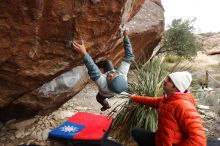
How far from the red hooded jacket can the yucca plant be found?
2.91 metres

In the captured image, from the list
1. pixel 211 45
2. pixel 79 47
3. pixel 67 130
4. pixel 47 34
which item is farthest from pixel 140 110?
pixel 211 45

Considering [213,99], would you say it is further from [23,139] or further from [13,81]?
[13,81]

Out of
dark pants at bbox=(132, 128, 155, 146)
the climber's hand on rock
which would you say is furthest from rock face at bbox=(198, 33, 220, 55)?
the climber's hand on rock

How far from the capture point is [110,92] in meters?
4.91

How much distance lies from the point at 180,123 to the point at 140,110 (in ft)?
11.1

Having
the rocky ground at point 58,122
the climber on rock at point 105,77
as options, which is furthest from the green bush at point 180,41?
the climber on rock at point 105,77

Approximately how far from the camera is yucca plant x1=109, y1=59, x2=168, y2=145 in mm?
7762

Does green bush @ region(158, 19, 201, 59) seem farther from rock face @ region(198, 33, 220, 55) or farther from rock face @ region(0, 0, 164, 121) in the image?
rock face @ region(0, 0, 164, 121)

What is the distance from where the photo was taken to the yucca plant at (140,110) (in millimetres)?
7762

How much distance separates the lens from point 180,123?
448 cm

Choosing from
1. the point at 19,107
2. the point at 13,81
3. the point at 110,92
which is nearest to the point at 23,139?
the point at 19,107

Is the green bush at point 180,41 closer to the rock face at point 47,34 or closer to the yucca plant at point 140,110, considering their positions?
the yucca plant at point 140,110

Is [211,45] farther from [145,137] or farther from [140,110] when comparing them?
[145,137]

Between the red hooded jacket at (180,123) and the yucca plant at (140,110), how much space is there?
9.54 ft
